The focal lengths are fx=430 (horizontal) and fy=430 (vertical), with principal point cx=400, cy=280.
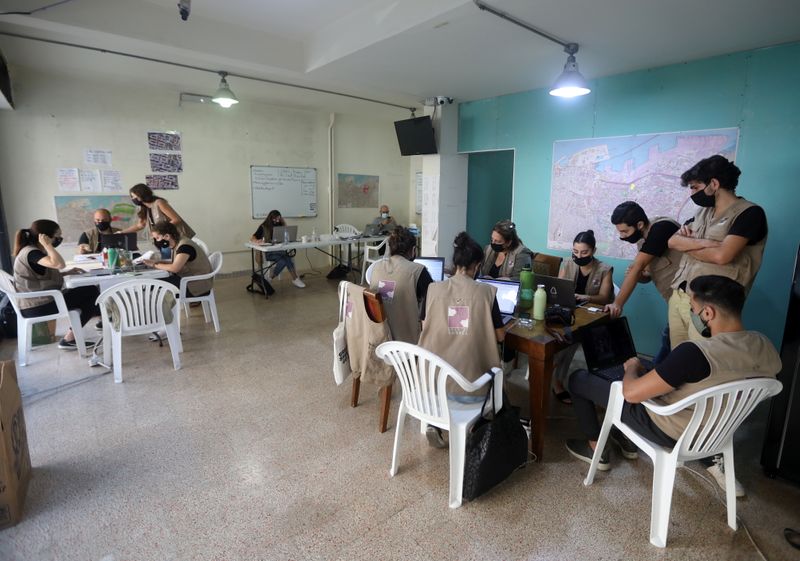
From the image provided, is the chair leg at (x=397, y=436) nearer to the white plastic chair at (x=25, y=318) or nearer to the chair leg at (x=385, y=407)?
the chair leg at (x=385, y=407)

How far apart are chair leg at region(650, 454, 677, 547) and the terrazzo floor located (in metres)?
0.05

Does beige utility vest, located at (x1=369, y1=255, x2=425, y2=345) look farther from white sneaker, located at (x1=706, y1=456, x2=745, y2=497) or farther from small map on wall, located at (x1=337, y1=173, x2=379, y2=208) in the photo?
small map on wall, located at (x1=337, y1=173, x2=379, y2=208)

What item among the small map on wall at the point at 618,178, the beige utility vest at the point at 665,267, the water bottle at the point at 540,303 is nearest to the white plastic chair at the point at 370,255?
the small map on wall at the point at 618,178

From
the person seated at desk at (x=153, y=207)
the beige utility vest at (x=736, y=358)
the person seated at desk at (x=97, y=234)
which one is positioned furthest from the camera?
the person seated at desk at (x=97, y=234)

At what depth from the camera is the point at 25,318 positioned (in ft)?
11.1

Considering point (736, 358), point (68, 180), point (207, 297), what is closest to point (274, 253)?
point (207, 297)

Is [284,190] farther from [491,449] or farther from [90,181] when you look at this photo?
[491,449]

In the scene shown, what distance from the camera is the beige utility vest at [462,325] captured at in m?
2.04

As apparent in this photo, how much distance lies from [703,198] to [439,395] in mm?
1846

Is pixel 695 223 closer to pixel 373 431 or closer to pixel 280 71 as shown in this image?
pixel 373 431

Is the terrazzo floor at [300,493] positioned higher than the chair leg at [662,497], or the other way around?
the chair leg at [662,497]

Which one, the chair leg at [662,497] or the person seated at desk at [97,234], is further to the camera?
the person seated at desk at [97,234]

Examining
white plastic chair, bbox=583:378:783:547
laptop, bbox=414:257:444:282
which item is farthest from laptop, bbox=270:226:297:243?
white plastic chair, bbox=583:378:783:547

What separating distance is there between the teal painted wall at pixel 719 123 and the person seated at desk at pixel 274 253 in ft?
11.2
